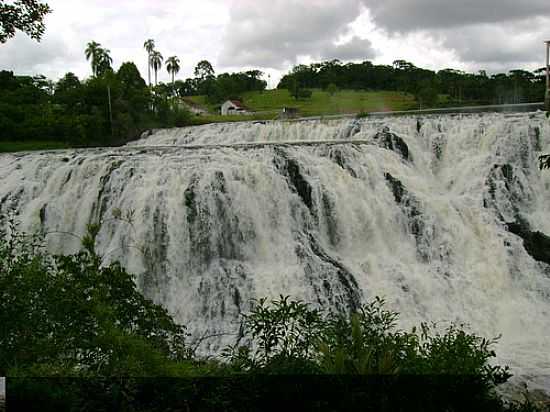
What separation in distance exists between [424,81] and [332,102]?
29.8ft

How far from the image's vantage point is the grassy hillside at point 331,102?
5512 cm

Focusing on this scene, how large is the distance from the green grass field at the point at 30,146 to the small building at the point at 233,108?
27.5m

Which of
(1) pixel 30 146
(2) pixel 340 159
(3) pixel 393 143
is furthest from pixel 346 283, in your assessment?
(1) pixel 30 146

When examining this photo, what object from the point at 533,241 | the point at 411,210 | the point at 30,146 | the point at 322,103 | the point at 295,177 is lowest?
the point at 533,241

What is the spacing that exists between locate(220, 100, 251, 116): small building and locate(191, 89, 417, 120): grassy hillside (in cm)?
129

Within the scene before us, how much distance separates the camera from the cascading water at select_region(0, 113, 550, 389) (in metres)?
14.5

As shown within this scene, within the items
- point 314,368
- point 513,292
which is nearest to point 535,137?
point 513,292

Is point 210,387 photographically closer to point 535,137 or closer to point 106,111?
point 535,137

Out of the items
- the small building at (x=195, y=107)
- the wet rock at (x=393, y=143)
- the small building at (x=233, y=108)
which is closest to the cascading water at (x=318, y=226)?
the wet rock at (x=393, y=143)

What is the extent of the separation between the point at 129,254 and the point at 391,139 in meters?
10.2

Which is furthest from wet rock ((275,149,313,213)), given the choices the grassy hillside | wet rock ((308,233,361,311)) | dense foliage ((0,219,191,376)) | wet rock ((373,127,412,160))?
the grassy hillside

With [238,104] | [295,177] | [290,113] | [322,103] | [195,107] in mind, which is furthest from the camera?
[195,107]

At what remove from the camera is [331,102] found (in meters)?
59.9

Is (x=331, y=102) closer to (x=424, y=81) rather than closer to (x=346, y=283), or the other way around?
(x=424, y=81)
